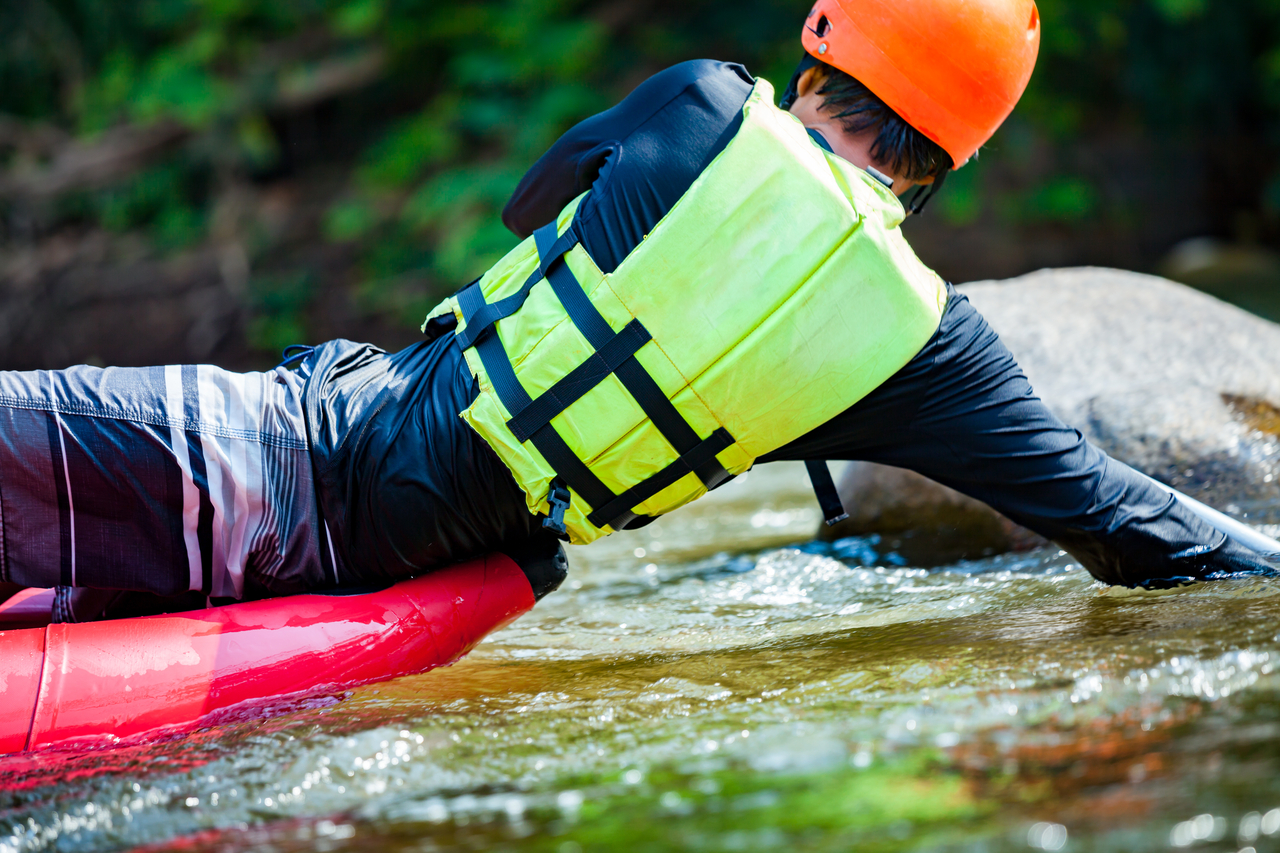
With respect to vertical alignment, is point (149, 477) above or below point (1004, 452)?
above

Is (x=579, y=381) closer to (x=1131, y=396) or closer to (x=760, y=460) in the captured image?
(x=760, y=460)

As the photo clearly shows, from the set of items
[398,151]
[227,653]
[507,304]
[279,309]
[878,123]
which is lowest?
[227,653]

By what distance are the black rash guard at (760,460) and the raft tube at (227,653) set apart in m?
0.13

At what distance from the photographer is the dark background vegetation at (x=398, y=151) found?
32.6ft

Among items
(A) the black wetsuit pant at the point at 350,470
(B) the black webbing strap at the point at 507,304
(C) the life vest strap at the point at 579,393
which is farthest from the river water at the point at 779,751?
(B) the black webbing strap at the point at 507,304

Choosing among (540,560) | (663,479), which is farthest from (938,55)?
(540,560)

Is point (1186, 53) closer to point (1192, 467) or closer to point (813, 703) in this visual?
point (1192, 467)

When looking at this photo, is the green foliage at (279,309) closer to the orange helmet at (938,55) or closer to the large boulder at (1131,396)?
the large boulder at (1131,396)

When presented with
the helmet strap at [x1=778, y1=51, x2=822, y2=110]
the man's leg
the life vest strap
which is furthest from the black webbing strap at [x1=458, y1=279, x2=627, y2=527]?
the helmet strap at [x1=778, y1=51, x2=822, y2=110]

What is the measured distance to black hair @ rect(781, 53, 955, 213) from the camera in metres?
2.34

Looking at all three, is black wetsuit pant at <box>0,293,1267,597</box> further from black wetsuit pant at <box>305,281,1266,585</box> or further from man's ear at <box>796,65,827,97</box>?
man's ear at <box>796,65,827,97</box>

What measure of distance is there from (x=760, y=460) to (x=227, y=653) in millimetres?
1227

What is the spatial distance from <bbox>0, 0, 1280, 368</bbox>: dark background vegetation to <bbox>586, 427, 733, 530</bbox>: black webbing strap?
24.5ft

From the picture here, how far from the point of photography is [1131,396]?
3736 millimetres
